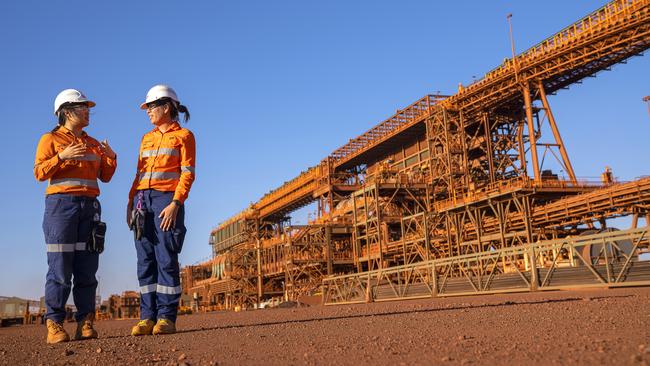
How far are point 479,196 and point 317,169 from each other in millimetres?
19750

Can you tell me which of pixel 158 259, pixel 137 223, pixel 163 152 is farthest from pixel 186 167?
pixel 158 259

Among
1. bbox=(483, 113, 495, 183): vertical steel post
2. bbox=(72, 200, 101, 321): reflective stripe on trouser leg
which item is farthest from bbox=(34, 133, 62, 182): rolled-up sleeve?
bbox=(483, 113, 495, 183): vertical steel post

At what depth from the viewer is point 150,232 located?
21.6 ft

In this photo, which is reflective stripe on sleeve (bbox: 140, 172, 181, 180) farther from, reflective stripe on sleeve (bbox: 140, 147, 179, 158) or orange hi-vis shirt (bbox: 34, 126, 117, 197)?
orange hi-vis shirt (bbox: 34, 126, 117, 197)

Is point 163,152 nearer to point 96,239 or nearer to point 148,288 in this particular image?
point 96,239

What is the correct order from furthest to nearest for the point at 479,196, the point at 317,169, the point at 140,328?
the point at 317,169 → the point at 479,196 → the point at 140,328

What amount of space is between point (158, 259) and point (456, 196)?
31.0 metres

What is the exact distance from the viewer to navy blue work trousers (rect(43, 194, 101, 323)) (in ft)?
20.5

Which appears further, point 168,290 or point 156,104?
point 156,104

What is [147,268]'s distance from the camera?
654cm

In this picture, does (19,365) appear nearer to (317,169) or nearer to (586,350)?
(586,350)

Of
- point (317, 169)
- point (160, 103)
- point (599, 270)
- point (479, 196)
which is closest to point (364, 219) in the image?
point (479, 196)

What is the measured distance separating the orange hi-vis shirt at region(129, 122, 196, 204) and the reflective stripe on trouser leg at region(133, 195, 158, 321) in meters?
0.29

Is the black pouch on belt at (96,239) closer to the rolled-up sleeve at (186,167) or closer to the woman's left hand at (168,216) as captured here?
the woman's left hand at (168,216)
